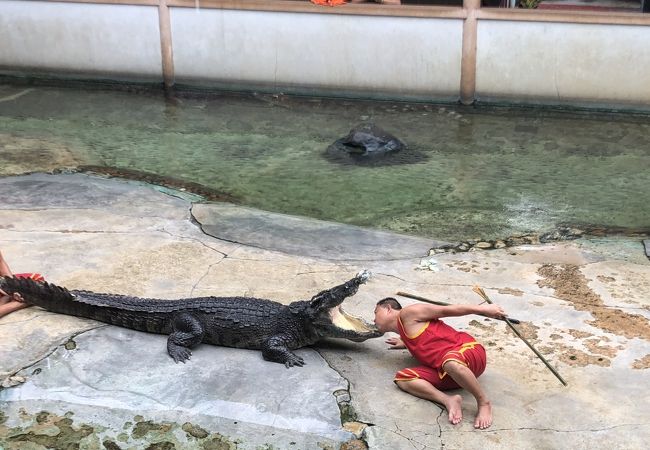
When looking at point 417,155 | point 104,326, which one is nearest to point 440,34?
point 417,155

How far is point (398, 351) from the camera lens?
4.07 meters

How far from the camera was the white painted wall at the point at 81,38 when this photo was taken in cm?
1043

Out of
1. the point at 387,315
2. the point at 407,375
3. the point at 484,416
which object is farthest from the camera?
the point at 387,315

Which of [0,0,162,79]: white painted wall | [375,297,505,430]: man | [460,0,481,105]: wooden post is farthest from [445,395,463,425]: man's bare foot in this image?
[0,0,162,79]: white painted wall

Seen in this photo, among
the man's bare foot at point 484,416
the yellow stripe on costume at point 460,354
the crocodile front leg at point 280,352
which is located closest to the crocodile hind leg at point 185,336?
the crocodile front leg at point 280,352

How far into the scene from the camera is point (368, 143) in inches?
325

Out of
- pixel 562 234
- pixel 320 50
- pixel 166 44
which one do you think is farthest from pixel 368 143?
pixel 166 44

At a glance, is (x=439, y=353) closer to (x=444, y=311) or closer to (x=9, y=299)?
(x=444, y=311)

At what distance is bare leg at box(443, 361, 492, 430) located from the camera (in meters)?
3.40

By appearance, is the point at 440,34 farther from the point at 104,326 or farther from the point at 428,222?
the point at 104,326

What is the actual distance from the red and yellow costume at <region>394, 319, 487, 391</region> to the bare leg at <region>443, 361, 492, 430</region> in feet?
0.16

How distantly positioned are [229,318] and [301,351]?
430mm

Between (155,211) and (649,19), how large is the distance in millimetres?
6354

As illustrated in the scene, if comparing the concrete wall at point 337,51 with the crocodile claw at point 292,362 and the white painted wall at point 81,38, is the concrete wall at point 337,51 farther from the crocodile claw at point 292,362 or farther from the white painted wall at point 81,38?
the crocodile claw at point 292,362
